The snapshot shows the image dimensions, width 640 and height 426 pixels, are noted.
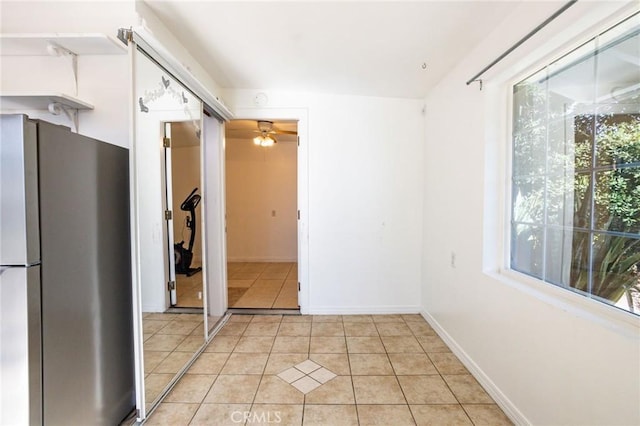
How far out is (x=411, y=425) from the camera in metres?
1.60

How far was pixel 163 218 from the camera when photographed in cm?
189

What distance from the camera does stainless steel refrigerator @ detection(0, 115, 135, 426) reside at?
1.10 m

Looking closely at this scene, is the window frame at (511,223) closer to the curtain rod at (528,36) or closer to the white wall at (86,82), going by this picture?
the curtain rod at (528,36)

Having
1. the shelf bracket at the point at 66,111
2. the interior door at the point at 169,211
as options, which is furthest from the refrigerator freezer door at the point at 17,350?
the shelf bracket at the point at 66,111


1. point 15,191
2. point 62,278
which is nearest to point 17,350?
point 62,278

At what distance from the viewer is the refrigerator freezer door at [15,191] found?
3.61 ft

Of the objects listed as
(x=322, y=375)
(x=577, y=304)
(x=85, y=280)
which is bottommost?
(x=322, y=375)

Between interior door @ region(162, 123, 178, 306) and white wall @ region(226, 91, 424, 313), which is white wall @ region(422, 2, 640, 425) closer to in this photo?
white wall @ region(226, 91, 424, 313)

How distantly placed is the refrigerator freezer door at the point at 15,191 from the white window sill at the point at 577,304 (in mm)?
2401

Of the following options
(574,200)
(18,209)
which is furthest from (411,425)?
(18,209)

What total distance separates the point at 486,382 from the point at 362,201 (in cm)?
193

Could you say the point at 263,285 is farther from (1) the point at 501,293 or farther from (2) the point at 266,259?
(1) the point at 501,293

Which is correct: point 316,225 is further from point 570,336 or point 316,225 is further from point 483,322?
A: point 570,336

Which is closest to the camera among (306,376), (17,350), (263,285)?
(17,350)
